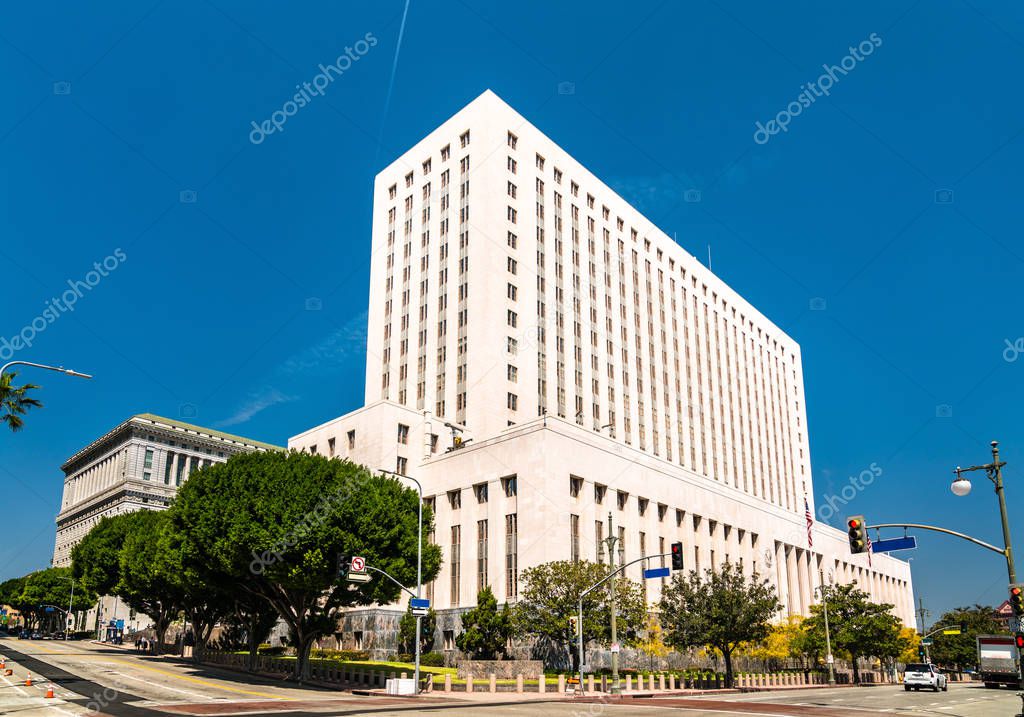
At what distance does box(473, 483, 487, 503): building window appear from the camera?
67062mm

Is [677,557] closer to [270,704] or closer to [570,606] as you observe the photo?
[570,606]

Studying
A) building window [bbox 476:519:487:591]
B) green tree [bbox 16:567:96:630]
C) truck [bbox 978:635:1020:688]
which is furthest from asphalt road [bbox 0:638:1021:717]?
green tree [bbox 16:567:96:630]

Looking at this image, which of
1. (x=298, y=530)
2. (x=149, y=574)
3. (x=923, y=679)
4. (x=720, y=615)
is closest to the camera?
(x=298, y=530)

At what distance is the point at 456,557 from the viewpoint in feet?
222

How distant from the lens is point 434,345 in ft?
283

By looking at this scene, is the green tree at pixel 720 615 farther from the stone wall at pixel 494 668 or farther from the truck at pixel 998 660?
the truck at pixel 998 660

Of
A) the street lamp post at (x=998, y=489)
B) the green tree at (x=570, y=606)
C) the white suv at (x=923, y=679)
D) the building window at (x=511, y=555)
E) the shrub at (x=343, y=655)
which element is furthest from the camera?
the shrub at (x=343, y=655)

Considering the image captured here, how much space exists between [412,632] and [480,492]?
42.8 feet

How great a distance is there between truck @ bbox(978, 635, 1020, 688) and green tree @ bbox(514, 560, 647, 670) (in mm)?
32911

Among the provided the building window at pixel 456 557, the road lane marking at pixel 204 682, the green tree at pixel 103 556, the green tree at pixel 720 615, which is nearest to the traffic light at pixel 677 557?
the road lane marking at pixel 204 682

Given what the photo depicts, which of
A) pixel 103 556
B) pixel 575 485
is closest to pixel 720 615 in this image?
pixel 575 485

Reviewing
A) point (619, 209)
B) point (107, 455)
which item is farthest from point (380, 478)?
point (107, 455)

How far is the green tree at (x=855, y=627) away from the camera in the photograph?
71.6 metres

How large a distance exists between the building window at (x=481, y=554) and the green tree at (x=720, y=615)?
14969mm
